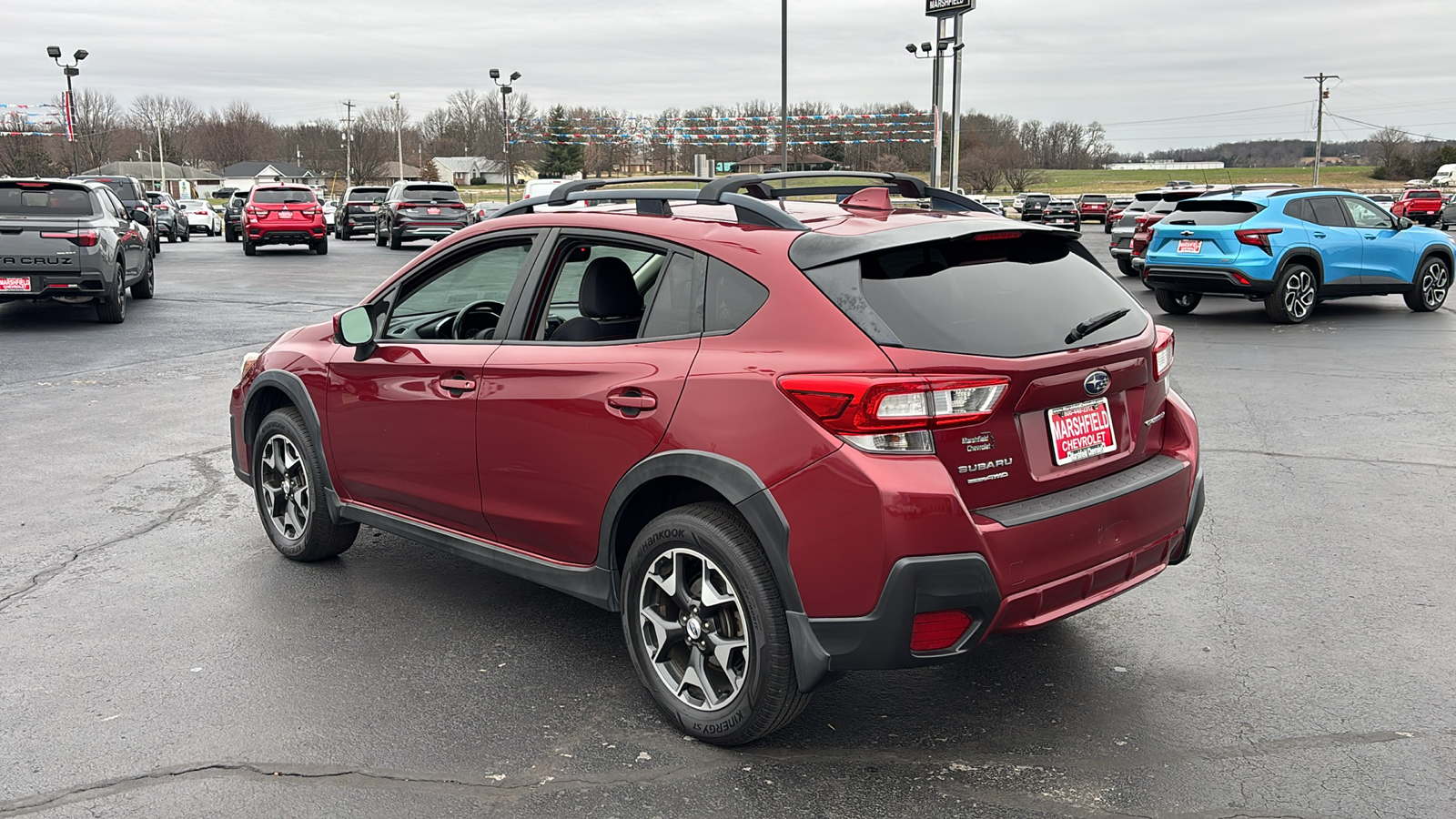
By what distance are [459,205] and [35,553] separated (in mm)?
27021

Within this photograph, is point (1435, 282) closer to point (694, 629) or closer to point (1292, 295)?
point (1292, 295)


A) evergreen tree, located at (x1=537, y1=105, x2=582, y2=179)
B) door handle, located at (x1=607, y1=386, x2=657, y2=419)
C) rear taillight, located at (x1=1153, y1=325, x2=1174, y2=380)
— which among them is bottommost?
door handle, located at (x1=607, y1=386, x2=657, y2=419)

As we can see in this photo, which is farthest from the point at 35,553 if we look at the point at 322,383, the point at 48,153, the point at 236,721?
the point at 48,153

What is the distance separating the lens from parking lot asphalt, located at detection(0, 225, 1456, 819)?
3361mm

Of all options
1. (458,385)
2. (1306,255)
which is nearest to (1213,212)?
(1306,255)

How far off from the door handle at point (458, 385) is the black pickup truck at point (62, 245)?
11.6 metres

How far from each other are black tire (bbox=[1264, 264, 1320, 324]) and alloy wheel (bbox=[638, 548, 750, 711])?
1302 centimetres

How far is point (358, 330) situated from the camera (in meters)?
4.82

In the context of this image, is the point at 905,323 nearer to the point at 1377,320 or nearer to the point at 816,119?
the point at 1377,320

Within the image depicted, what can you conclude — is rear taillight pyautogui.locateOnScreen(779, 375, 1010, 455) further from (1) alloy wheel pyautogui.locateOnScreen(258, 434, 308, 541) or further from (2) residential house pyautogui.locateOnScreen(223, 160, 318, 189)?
(2) residential house pyautogui.locateOnScreen(223, 160, 318, 189)


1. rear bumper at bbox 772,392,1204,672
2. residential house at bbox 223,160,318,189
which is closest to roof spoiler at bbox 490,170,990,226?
rear bumper at bbox 772,392,1204,672

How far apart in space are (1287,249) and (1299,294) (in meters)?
A: 0.62

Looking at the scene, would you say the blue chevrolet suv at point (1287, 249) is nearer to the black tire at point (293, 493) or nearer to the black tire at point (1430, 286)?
the black tire at point (1430, 286)

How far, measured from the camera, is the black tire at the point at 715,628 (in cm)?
342
